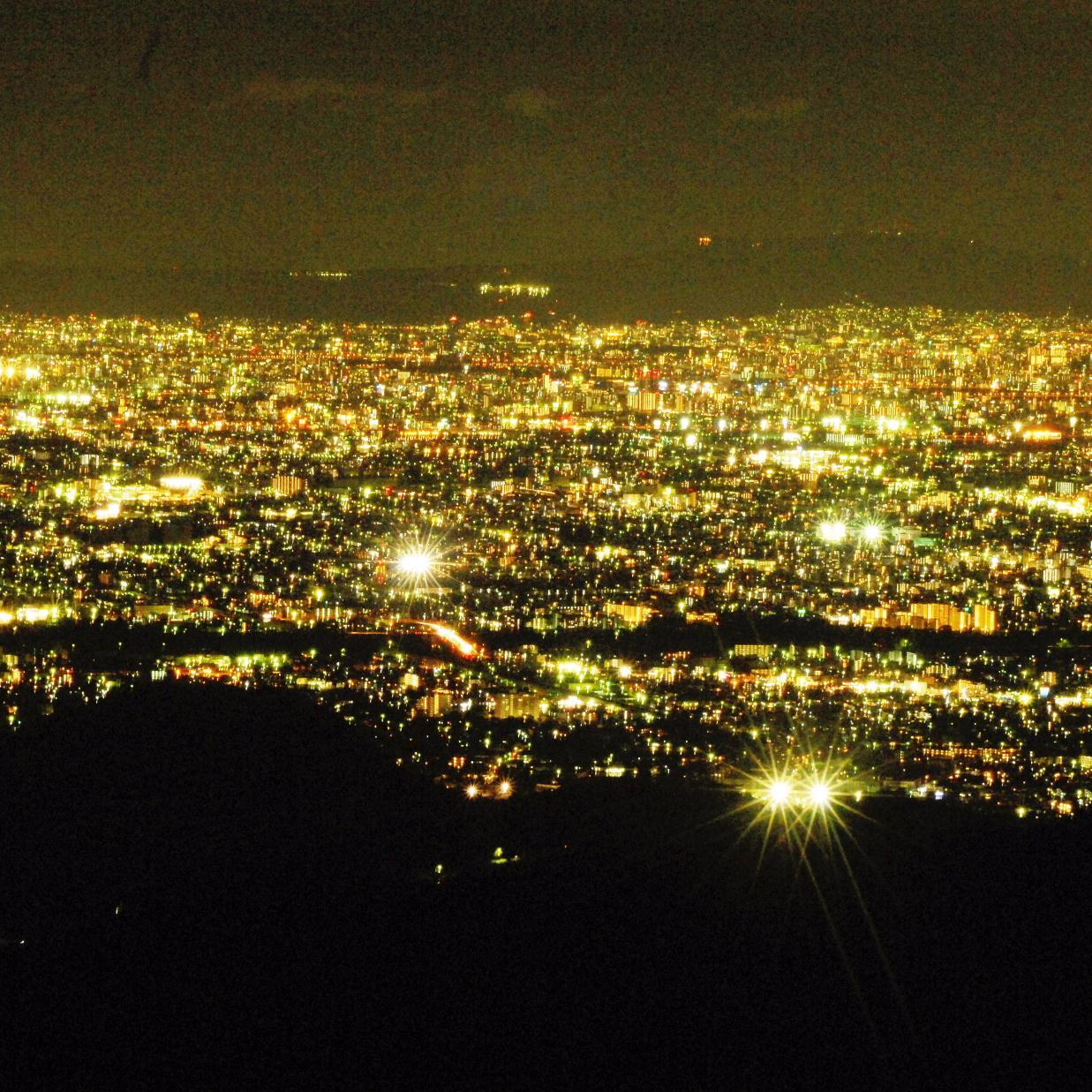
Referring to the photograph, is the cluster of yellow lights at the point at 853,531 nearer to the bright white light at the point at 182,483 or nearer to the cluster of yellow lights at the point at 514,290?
the bright white light at the point at 182,483

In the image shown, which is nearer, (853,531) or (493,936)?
(493,936)

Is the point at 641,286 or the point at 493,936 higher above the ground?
the point at 641,286

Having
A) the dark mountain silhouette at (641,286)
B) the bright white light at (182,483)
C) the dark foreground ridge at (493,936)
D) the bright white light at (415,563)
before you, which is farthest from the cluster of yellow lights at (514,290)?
the dark foreground ridge at (493,936)

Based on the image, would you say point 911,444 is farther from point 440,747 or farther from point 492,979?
point 492,979

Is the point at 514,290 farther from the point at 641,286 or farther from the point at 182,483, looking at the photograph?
the point at 182,483

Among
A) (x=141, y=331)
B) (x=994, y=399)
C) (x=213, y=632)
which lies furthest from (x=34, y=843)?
(x=141, y=331)

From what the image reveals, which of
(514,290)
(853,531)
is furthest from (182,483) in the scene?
(514,290)

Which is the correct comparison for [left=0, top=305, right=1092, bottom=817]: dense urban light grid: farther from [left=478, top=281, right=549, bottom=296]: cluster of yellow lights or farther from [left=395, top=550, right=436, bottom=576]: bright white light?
[left=478, top=281, right=549, bottom=296]: cluster of yellow lights
